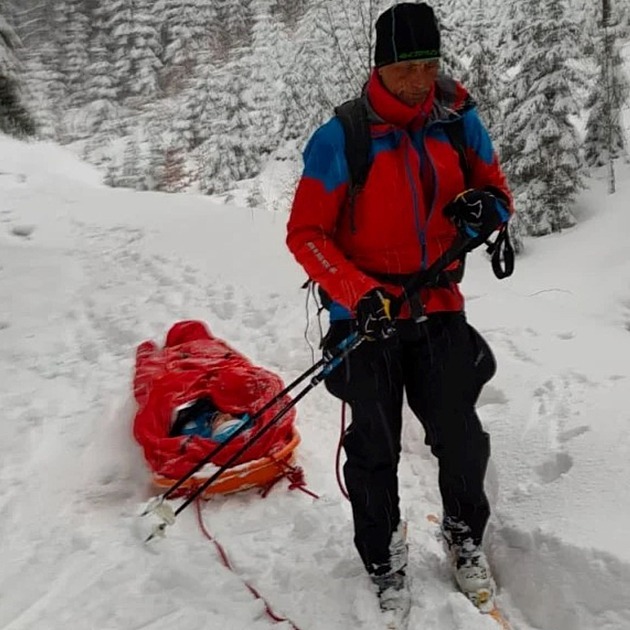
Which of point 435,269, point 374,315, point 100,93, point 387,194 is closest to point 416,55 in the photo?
point 387,194

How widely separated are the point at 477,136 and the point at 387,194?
435 millimetres

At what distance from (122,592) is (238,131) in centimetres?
2990

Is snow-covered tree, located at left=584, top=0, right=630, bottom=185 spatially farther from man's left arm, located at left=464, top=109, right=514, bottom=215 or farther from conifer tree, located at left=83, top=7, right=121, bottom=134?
conifer tree, located at left=83, top=7, right=121, bottom=134

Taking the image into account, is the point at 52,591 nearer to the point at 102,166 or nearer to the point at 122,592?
the point at 122,592

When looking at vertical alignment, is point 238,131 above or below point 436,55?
below

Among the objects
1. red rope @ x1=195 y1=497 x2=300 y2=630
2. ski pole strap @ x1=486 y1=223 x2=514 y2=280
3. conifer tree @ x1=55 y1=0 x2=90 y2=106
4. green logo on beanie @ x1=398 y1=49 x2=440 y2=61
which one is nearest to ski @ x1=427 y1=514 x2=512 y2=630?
red rope @ x1=195 y1=497 x2=300 y2=630

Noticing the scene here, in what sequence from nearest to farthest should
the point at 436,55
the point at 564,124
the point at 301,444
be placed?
the point at 436,55
the point at 301,444
the point at 564,124

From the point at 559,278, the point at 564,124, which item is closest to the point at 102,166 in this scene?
the point at 564,124

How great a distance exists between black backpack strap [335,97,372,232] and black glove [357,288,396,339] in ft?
1.16

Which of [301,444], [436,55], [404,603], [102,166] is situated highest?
[436,55]

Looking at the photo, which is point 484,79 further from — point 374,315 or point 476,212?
point 374,315

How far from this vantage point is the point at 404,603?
8.53ft

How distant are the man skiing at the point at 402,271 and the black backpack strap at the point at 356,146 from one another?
0.02 meters

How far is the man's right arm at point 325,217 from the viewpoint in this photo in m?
2.30
